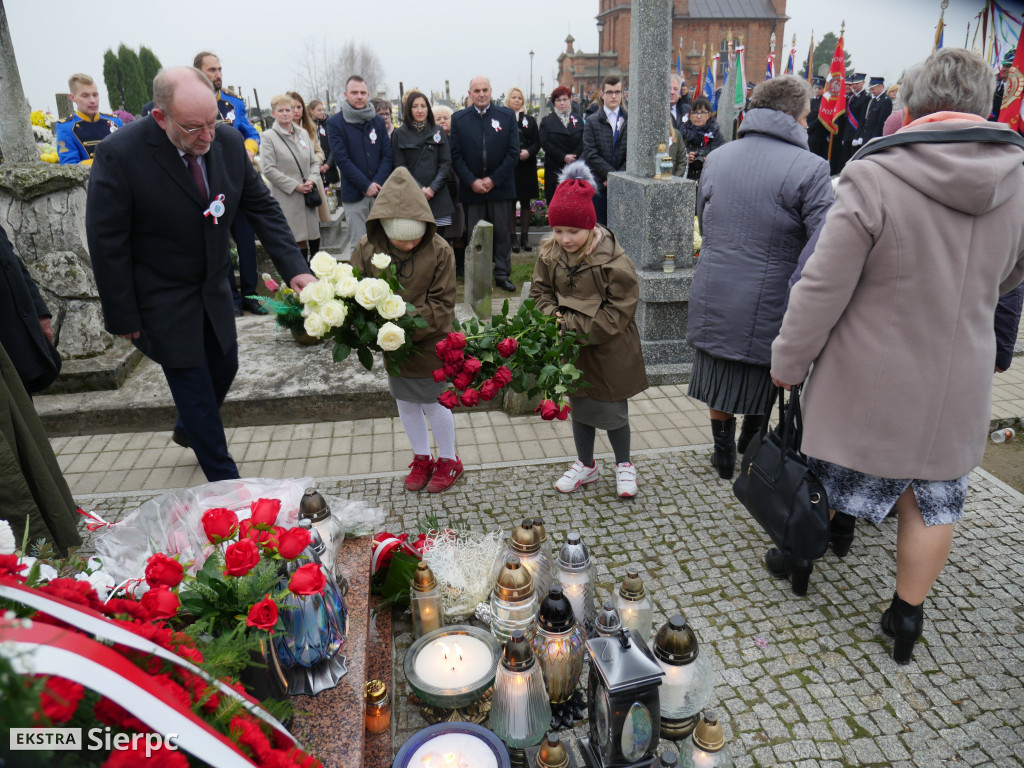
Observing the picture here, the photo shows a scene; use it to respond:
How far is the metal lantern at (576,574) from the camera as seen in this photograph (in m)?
2.60

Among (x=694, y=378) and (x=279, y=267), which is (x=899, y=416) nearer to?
(x=694, y=378)

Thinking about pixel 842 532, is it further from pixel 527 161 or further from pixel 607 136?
pixel 527 161

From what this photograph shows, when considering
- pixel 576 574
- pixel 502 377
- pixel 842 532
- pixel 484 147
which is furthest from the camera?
pixel 484 147

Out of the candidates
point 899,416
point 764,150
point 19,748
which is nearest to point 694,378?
point 764,150

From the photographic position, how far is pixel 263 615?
71.4 inches

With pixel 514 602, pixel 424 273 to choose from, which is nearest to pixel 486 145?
pixel 424 273

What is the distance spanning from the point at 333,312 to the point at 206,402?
119 cm

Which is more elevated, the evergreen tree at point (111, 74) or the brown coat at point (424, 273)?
the evergreen tree at point (111, 74)

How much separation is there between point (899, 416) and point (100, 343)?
5459 mm

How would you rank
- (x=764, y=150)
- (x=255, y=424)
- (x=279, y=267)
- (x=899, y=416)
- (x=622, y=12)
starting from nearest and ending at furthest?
(x=899, y=416) < (x=764, y=150) < (x=279, y=267) < (x=255, y=424) < (x=622, y=12)

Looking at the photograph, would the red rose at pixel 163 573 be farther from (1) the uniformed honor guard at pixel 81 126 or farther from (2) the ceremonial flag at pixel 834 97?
(2) the ceremonial flag at pixel 834 97

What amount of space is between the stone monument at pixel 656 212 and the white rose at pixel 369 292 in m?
2.70

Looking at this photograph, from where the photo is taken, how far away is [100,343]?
5395 mm

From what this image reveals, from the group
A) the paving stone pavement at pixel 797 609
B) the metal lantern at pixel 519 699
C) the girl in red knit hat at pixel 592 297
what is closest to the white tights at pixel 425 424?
the paving stone pavement at pixel 797 609
